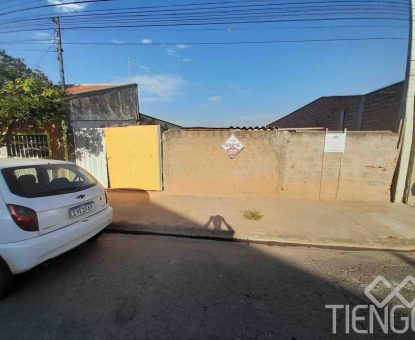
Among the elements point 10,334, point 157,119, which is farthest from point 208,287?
point 157,119

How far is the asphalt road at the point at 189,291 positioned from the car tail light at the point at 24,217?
85 cm

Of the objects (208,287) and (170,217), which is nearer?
(208,287)

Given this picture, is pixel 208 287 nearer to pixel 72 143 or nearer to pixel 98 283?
pixel 98 283

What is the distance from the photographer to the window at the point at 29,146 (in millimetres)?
7605

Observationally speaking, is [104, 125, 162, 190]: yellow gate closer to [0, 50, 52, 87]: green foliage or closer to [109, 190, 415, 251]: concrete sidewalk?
[109, 190, 415, 251]: concrete sidewalk

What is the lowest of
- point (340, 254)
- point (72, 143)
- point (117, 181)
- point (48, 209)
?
point (340, 254)

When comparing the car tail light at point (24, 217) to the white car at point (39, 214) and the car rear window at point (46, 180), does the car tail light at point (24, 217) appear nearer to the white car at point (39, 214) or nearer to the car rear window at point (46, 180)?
the white car at point (39, 214)

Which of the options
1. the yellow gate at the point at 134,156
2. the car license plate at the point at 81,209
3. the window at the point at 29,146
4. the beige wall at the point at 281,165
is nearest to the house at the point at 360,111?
the beige wall at the point at 281,165

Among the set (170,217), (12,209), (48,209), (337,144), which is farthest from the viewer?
(337,144)

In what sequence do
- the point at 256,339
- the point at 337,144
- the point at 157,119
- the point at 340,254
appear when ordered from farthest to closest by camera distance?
the point at 157,119, the point at 337,144, the point at 340,254, the point at 256,339

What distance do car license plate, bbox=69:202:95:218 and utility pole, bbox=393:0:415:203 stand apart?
7613 mm

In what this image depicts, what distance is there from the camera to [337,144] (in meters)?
6.43

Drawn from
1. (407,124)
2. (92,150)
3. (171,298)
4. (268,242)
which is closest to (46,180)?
(171,298)

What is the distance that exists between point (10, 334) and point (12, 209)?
1.23 metres
